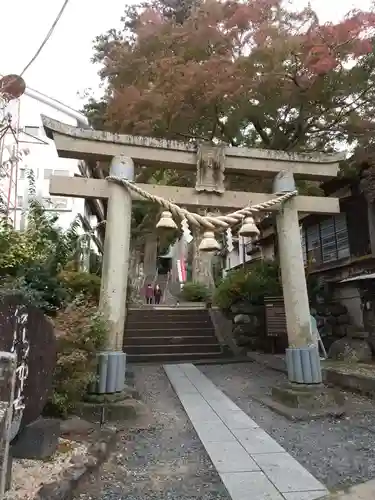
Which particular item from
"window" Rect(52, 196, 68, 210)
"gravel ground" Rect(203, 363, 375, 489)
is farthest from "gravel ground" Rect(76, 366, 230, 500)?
"window" Rect(52, 196, 68, 210)

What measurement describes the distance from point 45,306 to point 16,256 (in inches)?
92.3

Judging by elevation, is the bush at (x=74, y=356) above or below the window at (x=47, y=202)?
below

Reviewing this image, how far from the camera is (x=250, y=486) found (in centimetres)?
338

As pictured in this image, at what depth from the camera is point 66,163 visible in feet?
61.7

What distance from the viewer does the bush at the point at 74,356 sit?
187 inches

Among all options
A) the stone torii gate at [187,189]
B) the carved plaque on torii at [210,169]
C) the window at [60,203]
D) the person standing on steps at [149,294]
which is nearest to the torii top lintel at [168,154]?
the stone torii gate at [187,189]

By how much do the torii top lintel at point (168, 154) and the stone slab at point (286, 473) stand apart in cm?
500

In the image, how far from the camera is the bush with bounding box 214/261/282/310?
40.1 feet

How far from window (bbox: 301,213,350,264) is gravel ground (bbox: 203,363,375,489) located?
6.21 meters

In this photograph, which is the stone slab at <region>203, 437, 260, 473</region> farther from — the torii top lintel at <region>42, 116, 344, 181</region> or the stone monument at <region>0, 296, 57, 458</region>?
the torii top lintel at <region>42, 116, 344, 181</region>

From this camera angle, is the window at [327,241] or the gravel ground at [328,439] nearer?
the gravel ground at [328,439]

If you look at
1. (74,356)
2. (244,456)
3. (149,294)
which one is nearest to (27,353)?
(74,356)

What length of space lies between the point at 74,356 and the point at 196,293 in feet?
44.5

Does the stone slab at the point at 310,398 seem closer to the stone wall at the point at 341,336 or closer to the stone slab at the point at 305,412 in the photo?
the stone slab at the point at 305,412
